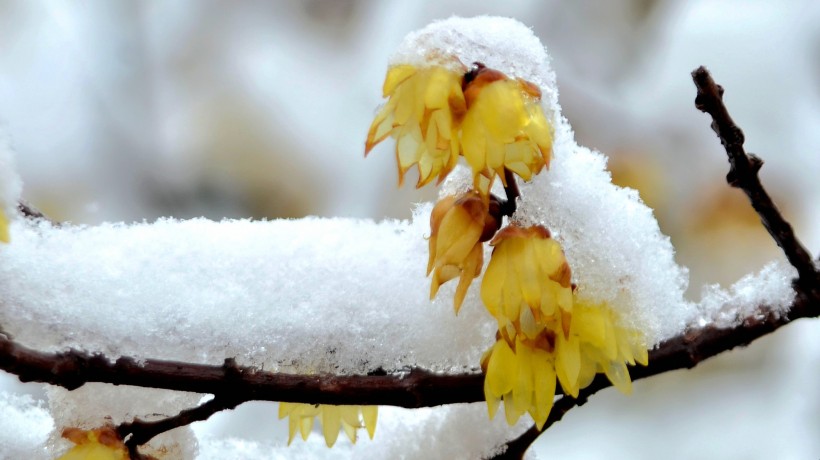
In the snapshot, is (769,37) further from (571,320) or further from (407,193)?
(571,320)

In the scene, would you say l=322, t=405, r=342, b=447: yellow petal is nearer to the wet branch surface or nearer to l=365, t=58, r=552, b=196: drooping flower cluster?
the wet branch surface

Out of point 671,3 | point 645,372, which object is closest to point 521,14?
point 671,3

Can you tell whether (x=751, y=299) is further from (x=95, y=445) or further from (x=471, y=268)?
(x=95, y=445)

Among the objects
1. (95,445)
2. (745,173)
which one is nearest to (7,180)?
(95,445)

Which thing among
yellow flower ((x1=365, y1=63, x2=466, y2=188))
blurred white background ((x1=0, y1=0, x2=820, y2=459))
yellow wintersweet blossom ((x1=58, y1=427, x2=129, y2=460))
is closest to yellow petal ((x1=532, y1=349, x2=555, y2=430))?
yellow flower ((x1=365, y1=63, x2=466, y2=188))

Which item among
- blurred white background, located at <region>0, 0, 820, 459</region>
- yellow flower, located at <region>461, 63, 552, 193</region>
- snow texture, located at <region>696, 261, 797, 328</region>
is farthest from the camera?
blurred white background, located at <region>0, 0, 820, 459</region>

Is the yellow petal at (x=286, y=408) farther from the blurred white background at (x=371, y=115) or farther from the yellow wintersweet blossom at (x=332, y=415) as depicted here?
the blurred white background at (x=371, y=115)
